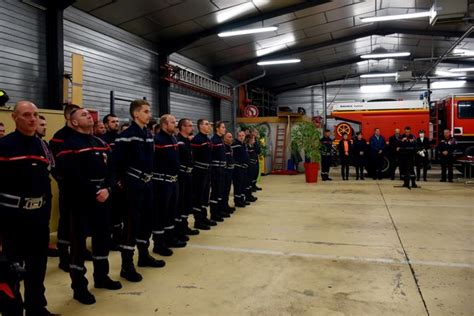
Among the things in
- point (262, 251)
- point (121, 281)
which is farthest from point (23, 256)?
point (262, 251)

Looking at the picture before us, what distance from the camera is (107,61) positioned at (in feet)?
28.6

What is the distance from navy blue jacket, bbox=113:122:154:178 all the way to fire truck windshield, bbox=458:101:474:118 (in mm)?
11462

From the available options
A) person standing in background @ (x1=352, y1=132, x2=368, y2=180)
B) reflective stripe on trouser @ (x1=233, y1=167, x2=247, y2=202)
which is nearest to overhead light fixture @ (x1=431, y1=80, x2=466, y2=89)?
person standing in background @ (x1=352, y1=132, x2=368, y2=180)

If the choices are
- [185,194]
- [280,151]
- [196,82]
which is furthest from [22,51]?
[280,151]

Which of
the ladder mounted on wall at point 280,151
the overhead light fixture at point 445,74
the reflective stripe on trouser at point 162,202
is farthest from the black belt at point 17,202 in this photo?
the overhead light fixture at point 445,74

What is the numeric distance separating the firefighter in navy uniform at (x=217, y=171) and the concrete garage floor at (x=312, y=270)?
32 cm

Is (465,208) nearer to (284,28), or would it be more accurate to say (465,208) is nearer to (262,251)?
(262,251)

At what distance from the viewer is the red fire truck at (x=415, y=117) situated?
11.9 m

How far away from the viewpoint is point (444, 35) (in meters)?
13.4

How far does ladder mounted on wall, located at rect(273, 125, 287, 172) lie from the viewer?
14906 millimetres

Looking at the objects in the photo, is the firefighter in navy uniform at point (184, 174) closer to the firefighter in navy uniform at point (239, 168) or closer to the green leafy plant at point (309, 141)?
the firefighter in navy uniform at point (239, 168)

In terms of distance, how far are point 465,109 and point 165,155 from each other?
11061mm

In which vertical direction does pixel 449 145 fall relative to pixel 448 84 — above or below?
below

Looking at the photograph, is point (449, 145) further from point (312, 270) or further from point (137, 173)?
point (137, 173)
